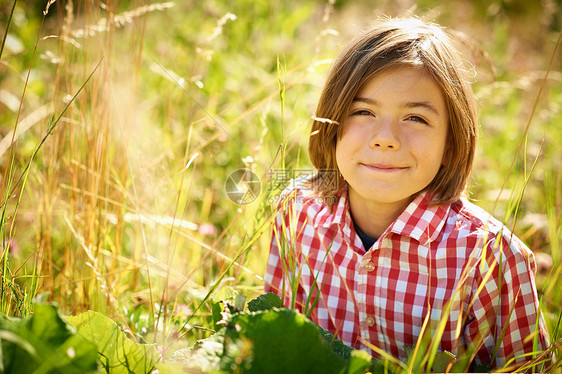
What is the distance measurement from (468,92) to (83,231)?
3.67 ft

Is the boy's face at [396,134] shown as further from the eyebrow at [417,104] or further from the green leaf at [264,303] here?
the green leaf at [264,303]

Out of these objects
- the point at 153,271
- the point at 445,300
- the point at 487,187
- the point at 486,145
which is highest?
the point at 486,145

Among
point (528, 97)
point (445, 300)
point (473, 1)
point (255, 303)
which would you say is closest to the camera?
point (255, 303)

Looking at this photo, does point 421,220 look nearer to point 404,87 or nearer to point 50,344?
point 404,87

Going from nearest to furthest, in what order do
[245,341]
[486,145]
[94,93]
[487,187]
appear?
1. [245,341]
2. [94,93]
3. [487,187]
4. [486,145]

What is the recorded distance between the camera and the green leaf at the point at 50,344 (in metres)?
0.69

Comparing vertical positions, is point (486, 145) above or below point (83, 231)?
above

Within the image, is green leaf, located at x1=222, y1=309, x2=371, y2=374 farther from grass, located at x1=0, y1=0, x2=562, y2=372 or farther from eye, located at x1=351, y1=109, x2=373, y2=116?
eye, located at x1=351, y1=109, x2=373, y2=116

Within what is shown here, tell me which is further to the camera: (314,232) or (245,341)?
(314,232)

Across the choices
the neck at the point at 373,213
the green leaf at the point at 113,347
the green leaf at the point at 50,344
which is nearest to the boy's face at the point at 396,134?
the neck at the point at 373,213

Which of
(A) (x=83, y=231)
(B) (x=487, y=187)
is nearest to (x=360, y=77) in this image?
(A) (x=83, y=231)

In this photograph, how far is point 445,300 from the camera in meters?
1.24

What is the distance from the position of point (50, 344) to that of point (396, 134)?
829 millimetres

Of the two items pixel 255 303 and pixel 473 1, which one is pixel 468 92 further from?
pixel 473 1
